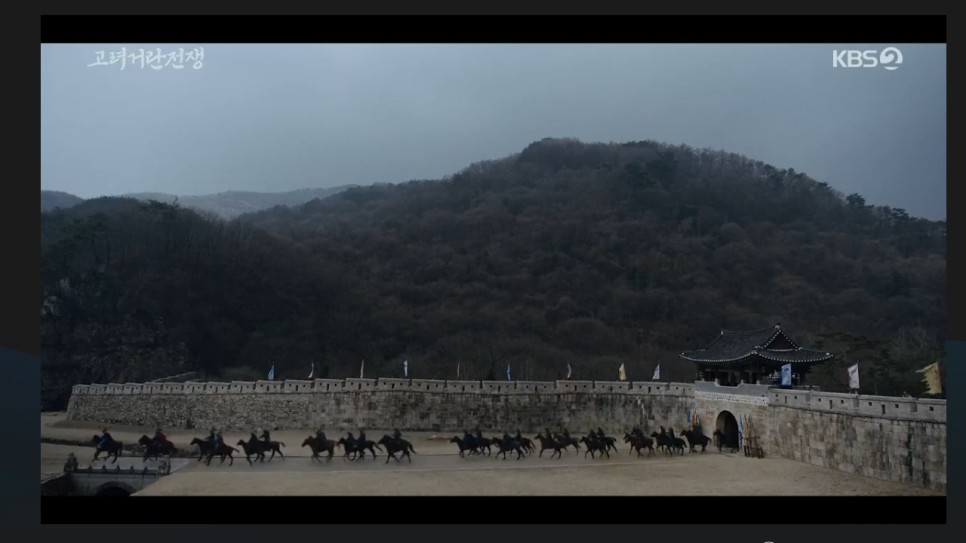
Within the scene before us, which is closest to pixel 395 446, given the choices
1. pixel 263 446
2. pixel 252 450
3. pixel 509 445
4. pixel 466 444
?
pixel 466 444

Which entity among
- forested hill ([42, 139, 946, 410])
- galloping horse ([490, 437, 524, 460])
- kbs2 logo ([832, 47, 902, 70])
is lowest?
galloping horse ([490, 437, 524, 460])

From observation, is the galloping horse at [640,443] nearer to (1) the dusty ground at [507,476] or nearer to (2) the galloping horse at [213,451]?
(1) the dusty ground at [507,476]

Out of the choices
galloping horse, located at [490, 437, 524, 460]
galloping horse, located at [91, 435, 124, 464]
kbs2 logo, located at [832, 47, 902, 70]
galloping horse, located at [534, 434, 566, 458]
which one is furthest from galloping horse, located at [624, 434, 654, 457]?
galloping horse, located at [91, 435, 124, 464]

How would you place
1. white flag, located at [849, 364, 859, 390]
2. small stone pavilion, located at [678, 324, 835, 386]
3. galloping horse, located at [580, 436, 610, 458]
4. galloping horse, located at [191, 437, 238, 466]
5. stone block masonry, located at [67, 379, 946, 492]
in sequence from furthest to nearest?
1. stone block masonry, located at [67, 379, 946, 492]
2. small stone pavilion, located at [678, 324, 835, 386]
3. galloping horse, located at [580, 436, 610, 458]
4. galloping horse, located at [191, 437, 238, 466]
5. white flag, located at [849, 364, 859, 390]

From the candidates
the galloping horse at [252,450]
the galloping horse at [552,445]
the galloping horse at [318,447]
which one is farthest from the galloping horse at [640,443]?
the galloping horse at [252,450]

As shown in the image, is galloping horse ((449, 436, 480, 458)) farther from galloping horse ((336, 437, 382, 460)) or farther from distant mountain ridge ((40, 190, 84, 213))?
distant mountain ridge ((40, 190, 84, 213))

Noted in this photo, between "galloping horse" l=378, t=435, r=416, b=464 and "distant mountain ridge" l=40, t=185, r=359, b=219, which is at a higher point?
"distant mountain ridge" l=40, t=185, r=359, b=219

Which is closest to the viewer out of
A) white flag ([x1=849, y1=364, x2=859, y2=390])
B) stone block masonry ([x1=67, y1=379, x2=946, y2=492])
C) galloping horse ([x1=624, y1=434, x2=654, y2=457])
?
white flag ([x1=849, y1=364, x2=859, y2=390])
